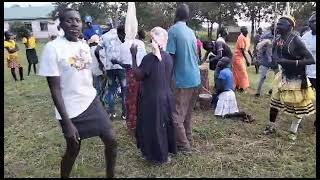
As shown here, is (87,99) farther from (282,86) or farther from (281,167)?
(282,86)

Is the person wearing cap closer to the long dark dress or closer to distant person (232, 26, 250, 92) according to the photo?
the long dark dress

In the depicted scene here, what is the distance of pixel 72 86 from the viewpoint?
124 inches

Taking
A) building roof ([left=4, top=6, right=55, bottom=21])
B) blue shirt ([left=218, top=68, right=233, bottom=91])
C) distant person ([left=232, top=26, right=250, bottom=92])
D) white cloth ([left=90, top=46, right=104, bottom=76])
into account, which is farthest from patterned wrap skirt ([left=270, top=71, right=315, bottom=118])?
building roof ([left=4, top=6, right=55, bottom=21])

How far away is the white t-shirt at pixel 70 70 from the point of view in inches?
120

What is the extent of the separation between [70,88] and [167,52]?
1288mm

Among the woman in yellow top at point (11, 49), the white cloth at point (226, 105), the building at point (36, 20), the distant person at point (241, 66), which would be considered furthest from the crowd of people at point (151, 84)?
the building at point (36, 20)

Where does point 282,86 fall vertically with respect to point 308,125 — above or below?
above

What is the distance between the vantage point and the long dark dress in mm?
3838

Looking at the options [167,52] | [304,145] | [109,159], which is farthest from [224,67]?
[109,159]

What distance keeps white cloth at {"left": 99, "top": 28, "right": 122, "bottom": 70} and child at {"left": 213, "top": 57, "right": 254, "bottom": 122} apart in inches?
65.2

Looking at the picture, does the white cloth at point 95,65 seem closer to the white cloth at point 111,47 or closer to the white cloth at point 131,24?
the white cloth at point 111,47

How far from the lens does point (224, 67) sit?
21.3 feet

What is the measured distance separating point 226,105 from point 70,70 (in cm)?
346

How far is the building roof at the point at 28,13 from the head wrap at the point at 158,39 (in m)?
46.3
